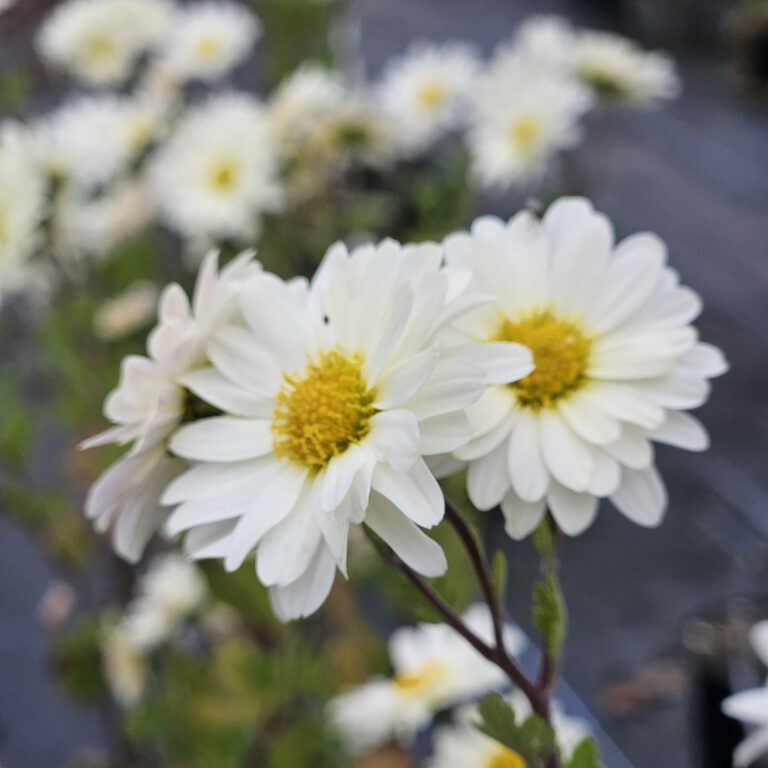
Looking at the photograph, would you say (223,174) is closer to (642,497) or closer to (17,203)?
(17,203)

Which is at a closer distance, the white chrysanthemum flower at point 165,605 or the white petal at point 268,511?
the white petal at point 268,511

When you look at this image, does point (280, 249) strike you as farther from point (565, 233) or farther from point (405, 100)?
point (565, 233)

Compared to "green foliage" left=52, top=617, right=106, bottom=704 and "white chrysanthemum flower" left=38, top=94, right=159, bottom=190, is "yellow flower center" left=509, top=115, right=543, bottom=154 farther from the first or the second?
"green foliage" left=52, top=617, right=106, bottom=704

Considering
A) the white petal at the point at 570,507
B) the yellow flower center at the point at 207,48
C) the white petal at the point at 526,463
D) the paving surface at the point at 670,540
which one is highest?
the white petal at the point at 526,463

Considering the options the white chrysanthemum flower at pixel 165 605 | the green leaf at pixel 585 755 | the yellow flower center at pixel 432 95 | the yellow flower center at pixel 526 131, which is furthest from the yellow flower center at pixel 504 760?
the yellow flower center at pixel 432 95

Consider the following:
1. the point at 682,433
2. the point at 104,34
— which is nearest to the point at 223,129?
the point at 104,34

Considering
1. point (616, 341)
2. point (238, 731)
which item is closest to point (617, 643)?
point (238, 731)

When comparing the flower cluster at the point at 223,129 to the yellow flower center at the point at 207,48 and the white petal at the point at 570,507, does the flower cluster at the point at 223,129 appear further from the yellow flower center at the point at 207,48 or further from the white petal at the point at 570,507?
the white petal at the point at 570,507
